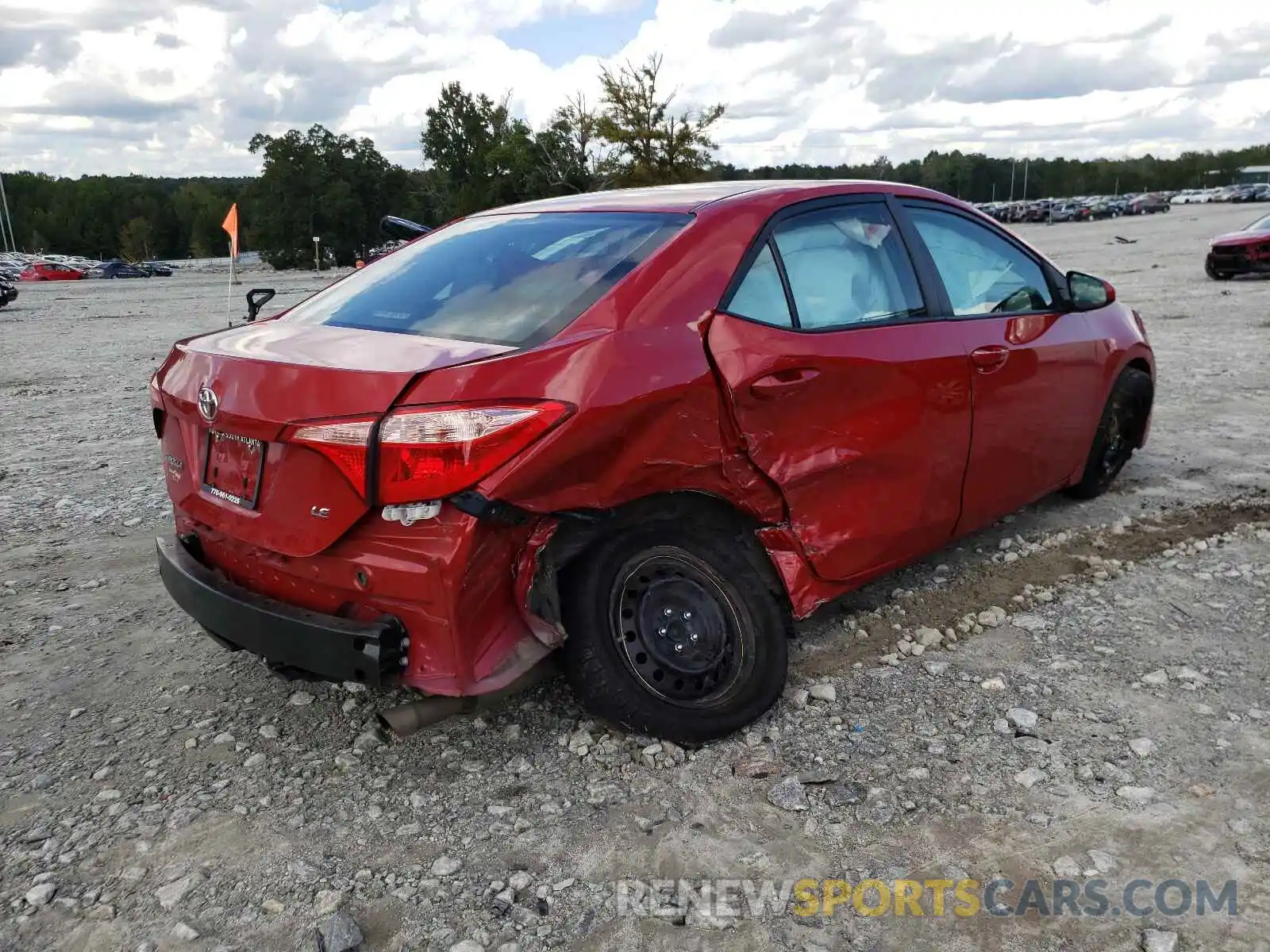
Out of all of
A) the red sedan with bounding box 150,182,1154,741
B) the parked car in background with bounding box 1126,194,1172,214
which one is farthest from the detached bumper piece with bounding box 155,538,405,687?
the parked car in background with bounding box 1126,194,1172,214

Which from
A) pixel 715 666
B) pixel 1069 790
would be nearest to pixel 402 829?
pixel 715 666

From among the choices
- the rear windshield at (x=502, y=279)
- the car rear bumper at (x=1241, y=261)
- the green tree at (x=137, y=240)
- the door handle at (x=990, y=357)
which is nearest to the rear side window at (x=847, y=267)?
the door handle at (x=990, y=357)

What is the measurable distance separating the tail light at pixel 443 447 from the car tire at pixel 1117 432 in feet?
11.4

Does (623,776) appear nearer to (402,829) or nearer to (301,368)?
(402,829)

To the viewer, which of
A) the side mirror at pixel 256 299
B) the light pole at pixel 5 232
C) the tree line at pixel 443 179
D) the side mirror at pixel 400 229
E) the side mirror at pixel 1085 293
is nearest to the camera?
the side mirror at pixel 256 299

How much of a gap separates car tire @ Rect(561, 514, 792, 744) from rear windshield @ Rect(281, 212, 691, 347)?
0.71 meters

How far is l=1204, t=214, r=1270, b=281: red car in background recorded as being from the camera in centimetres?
1808

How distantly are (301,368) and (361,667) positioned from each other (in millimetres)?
805

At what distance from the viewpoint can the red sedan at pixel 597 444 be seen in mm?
2584

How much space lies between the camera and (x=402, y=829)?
108 inches

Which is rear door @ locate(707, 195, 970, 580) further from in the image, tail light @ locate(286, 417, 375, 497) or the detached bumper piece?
the detached bumper piece

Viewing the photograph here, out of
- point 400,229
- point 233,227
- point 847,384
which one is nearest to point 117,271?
point 233,227

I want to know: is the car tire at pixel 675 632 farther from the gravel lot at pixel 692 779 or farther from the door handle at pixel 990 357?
the door handle at pixel 990 357

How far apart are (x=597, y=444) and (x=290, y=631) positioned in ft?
3.18
